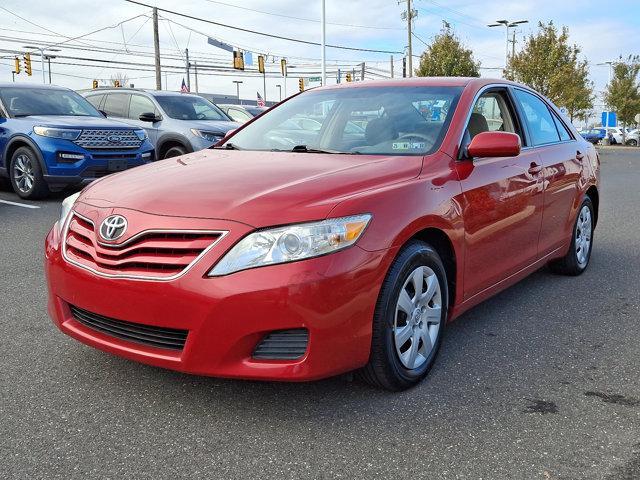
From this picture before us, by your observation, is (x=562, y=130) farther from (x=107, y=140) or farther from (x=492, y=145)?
(x=107, y=140)

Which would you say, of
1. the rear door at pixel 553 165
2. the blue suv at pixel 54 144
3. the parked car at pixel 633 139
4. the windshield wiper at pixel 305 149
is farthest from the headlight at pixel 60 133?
the parked car at pixel 633 139

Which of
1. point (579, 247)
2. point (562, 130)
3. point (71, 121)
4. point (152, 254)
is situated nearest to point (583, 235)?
point (579, 247)

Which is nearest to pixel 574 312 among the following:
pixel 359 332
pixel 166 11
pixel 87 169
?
pixel 359 332

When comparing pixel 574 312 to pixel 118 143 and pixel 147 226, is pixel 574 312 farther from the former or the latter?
pixel 118 143

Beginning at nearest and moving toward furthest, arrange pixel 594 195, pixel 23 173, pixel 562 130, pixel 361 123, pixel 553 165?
pixel 361 123, pixel 553 165, pixel 562 130, pixel 594 195, pixel 23 173

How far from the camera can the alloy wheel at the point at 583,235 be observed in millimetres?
5172

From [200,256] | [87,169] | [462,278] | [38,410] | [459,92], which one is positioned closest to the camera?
[200,256]

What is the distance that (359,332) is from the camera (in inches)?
105

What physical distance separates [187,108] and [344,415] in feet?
32.1

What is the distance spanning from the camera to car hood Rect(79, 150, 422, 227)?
8.78 feet

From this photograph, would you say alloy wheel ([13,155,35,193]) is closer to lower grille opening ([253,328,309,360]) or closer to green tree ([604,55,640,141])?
lower grille opening ([253,328,309,360])

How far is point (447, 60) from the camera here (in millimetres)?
38250

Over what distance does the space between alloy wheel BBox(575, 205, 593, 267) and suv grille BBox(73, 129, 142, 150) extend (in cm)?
667

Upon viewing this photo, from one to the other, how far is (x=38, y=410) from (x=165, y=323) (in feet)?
2.49
